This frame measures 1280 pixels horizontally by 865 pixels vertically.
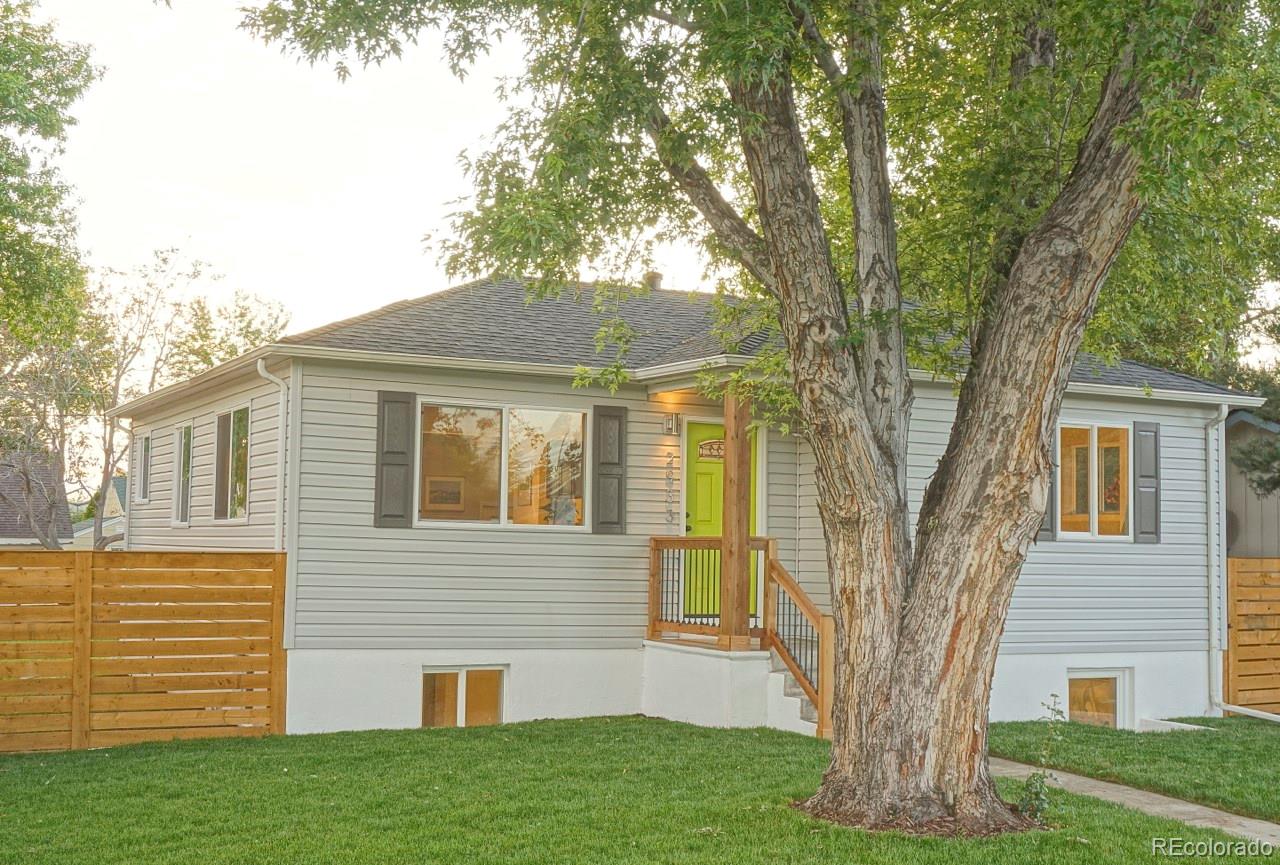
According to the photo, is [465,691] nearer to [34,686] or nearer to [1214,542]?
[34,686]

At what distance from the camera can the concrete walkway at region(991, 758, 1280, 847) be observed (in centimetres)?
761

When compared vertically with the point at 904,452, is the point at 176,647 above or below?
below

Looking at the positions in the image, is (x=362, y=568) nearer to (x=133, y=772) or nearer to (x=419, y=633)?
(x=419, y=633)

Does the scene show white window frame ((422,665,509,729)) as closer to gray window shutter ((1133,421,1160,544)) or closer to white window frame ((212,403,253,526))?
white window frame ((212,403,253,526))

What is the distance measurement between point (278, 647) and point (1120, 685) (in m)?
9.07

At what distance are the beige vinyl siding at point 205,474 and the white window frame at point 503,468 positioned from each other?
1.33m

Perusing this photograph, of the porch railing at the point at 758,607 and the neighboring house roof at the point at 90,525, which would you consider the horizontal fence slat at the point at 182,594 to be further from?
the neighboring house roof at the point at 90,525

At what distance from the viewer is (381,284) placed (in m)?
27.1

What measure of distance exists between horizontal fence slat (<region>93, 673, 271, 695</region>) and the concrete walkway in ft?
20.7

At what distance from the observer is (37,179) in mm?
14594

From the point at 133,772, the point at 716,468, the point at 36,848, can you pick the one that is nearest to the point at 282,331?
the point at 716,468

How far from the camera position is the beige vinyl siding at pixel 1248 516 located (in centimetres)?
1608

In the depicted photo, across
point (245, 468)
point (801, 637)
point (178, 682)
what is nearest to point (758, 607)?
point (801, 637)

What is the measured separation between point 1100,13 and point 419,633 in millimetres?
8193
